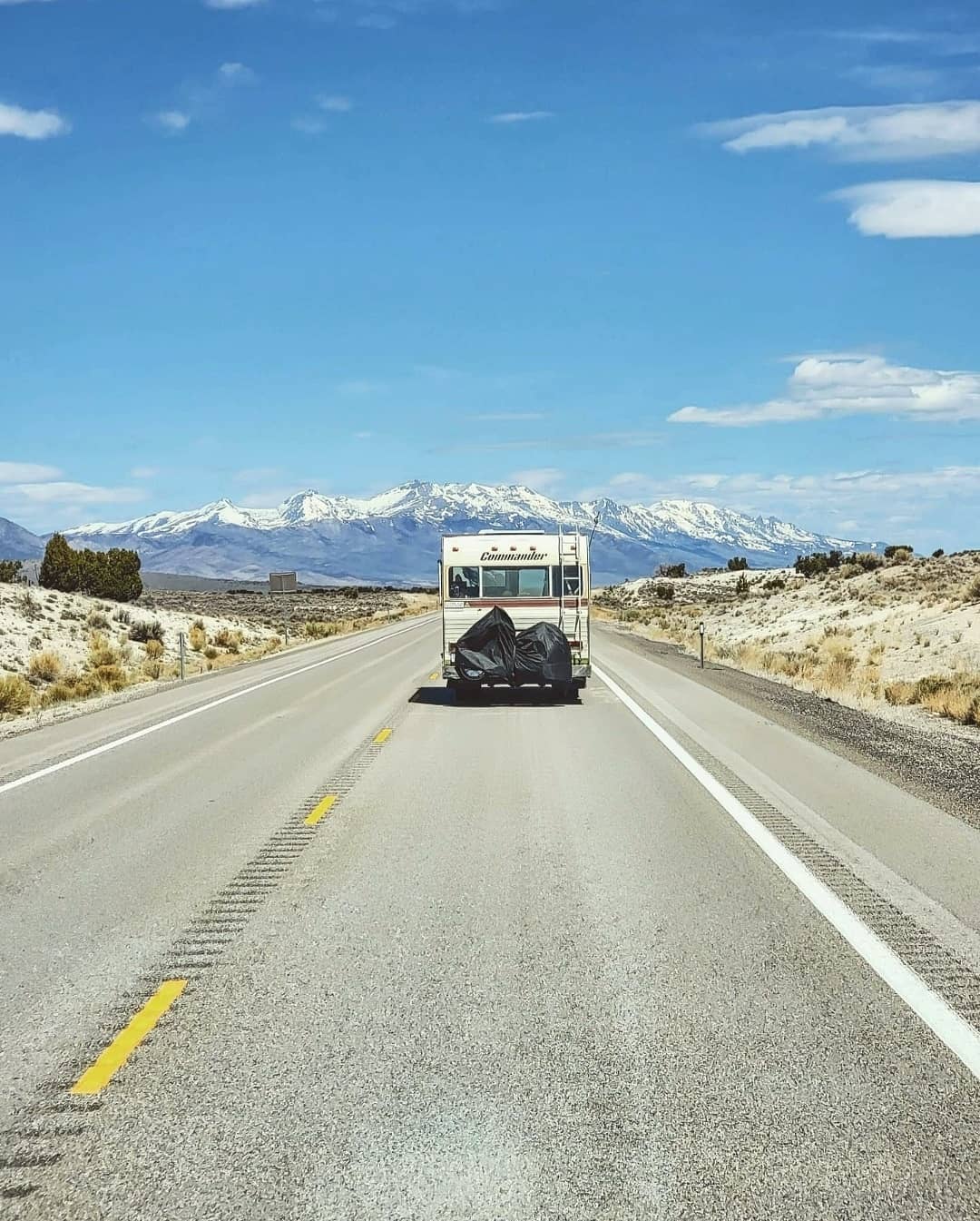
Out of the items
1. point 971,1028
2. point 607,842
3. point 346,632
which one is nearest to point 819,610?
point 346,632

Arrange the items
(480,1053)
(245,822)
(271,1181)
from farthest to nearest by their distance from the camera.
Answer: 1. (245,822)
2. (480,1053)
3. (271,1181)

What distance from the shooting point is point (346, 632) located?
61.6 meters

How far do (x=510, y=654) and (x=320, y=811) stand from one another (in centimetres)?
1035

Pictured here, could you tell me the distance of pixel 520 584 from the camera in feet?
70.2

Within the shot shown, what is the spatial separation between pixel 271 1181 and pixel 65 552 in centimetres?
5472

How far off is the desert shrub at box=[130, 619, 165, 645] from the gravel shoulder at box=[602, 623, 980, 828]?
26.1 meters

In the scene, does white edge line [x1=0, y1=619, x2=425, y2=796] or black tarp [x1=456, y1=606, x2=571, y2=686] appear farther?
black tarp [x1=456, y1=606, x2=571, y2=686]

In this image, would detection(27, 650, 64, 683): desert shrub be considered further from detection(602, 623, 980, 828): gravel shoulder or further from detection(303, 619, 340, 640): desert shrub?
detection(303, 619, 340, 640): desert shrub

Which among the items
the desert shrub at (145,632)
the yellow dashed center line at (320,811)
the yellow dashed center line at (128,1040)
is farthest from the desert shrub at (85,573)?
the yellow dashed center line at (128,1040)

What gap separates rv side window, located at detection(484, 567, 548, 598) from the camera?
70.2ft

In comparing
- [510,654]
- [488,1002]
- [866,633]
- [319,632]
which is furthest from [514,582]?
[319,632]

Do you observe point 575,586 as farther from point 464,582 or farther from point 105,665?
point 105,665

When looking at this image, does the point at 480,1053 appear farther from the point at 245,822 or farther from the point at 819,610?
the point at 819,610

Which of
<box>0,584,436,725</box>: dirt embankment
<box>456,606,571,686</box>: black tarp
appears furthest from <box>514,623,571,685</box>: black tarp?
<box>0,584,436,725</box>: dirt embankment
